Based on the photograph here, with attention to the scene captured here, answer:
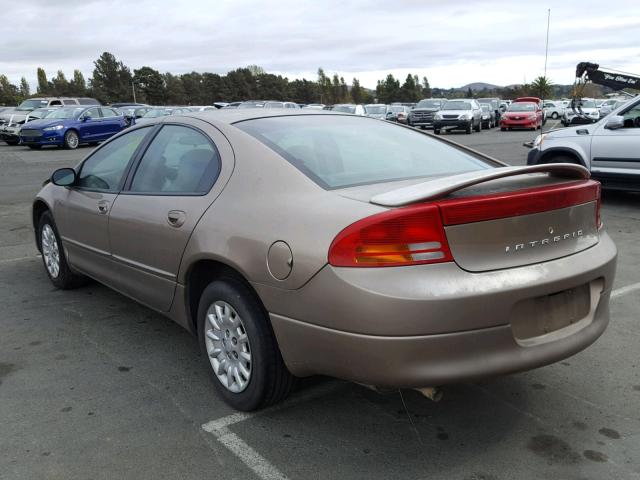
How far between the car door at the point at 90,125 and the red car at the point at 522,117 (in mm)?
20553

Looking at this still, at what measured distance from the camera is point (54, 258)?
5254mm

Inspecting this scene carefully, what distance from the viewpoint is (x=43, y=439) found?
9.47 ft

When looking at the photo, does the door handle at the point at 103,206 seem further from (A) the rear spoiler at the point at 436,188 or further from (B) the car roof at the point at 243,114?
(A) the rear spoiler at the point at 436,188

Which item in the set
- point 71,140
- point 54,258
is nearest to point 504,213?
point 54,258

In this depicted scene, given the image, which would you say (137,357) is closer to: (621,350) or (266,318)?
(266,318)

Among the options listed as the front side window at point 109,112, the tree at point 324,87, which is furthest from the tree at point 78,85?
the front side window at point 109,112

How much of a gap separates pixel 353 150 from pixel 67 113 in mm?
21661

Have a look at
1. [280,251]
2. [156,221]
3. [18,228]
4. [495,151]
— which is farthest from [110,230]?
[495,151]

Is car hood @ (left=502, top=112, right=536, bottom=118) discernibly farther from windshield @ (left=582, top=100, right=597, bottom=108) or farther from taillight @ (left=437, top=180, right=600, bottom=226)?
taillight @ (left=437, top=180, right=600, bottom=226)

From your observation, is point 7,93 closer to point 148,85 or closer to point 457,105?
point 148,85

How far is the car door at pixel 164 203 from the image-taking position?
3.29m

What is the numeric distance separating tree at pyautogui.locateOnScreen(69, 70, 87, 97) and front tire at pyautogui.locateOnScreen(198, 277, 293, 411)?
278ft

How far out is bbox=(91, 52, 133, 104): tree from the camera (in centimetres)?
8344

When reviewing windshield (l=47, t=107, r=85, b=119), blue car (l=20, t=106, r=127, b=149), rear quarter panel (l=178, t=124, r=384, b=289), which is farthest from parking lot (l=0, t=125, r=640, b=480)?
windshield (l=47, t=107, r=85, b=119)
